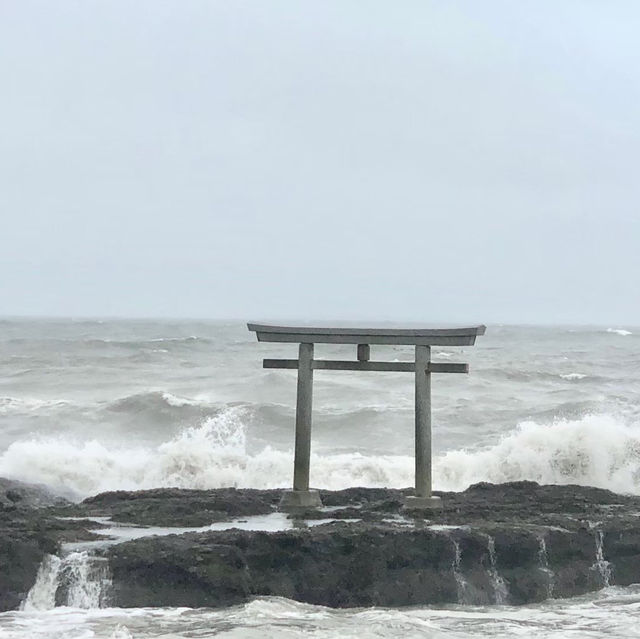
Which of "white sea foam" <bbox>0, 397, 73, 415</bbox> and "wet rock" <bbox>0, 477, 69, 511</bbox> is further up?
"white sea foam" <bbox>0, 397, 73, 415</bbox>

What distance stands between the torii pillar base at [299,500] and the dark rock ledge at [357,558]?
571 millimetres

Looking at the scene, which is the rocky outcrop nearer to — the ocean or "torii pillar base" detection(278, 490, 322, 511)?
the ocean

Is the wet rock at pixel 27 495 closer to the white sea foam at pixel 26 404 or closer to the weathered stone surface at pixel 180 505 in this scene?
the weathered stone surface at pixel 180 505

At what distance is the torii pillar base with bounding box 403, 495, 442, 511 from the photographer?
983 cm

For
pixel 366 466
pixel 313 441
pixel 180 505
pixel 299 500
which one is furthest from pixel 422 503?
pixel 313 441

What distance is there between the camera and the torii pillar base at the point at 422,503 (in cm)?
983

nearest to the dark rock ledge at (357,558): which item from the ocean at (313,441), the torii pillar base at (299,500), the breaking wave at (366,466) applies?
the ocean at (313,441)

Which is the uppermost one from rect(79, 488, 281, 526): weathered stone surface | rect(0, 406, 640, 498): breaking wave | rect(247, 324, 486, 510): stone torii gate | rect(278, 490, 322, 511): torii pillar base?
rect(247, 324, 486, 510): stone torii gate

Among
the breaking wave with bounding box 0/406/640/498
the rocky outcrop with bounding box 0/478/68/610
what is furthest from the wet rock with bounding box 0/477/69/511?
the rocky outcrop with bounding box 0/478/68/610

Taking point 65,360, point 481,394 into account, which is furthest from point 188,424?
point 65,360

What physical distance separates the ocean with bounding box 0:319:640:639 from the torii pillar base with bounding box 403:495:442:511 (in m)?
1.96

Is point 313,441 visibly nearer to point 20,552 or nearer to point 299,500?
point 299,500

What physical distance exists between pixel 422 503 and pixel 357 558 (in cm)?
200

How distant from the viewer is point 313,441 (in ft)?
63.7
